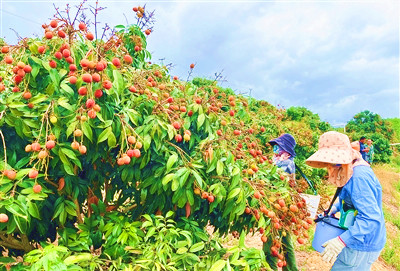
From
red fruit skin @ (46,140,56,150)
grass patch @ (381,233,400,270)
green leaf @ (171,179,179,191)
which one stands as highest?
red fruit skin @ (46,140,56,150)

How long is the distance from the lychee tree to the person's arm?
1.11ft

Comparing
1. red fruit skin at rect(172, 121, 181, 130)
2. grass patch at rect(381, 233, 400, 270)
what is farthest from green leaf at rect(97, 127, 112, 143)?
grass patch at rect(381, 233, 400, 270)

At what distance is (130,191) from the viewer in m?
2.00

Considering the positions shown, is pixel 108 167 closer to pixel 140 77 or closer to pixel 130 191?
pixel 130 191

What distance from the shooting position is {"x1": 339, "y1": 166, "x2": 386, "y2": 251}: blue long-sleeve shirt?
1.82 m

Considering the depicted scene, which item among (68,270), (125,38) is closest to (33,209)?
(68,270)

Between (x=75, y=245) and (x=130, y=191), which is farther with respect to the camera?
(x=130, y=191)

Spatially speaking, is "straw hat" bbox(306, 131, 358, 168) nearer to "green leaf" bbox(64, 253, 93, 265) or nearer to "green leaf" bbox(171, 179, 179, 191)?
"green leaf" bbox(171, 179, 179, 191)

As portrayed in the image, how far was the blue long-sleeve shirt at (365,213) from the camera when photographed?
5.96 feet

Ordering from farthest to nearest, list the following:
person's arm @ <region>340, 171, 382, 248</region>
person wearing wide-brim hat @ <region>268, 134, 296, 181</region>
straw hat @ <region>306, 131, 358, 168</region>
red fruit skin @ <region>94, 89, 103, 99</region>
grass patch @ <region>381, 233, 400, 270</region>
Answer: grass patch @ <region>381, 233, 400, 270</region> < person wearing wide-brim hat @ <region>268, 134, 296, 181</region> < straw hat @ <region>306, 131, 358, 168</region> < person's arm @ <region>340, 171, 382, 248</region> < red fruit skin @ <region>94, 89, 103, 99</region>

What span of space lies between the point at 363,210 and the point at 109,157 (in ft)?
4.86

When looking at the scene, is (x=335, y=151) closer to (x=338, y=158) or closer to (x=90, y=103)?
(x=338, y=158)

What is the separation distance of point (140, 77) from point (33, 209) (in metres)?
0.83

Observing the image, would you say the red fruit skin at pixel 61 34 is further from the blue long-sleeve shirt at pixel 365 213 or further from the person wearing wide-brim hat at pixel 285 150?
the person wearing wide-brim hat at pixel 285 150
